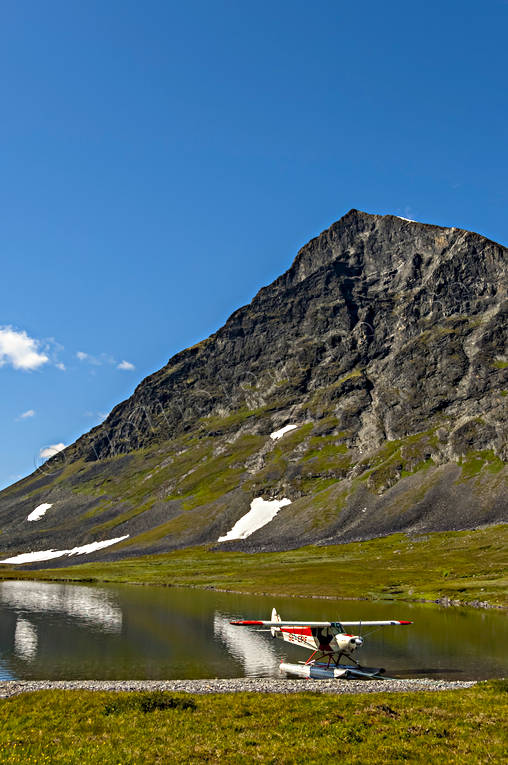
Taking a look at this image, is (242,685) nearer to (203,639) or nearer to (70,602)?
(203,639)

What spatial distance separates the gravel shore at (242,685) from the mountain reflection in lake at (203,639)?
433 centimetres

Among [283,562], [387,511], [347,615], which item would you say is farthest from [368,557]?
[347,615]

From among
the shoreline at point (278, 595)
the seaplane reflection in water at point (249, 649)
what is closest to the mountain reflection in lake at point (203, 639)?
the seaplane reflection in water at point (249, 649)

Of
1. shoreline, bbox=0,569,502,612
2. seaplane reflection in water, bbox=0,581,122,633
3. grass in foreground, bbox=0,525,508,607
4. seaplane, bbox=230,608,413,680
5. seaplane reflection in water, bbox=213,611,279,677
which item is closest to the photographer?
seaplane, bbox=230,608,413,680

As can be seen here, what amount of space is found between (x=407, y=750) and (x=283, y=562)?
143 meters

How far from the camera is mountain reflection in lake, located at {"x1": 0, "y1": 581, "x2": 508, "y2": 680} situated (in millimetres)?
46094

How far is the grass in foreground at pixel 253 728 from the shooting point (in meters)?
19.5

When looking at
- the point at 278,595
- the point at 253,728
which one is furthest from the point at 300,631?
the point at 278,595

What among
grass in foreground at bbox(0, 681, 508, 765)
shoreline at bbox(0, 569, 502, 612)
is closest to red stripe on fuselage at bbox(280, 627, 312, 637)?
grass in foreground at bbox(0, 681, 508, 765)

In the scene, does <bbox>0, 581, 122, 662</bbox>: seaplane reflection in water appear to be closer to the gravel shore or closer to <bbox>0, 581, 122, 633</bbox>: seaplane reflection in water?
<bbox>0, 581, 122, 633</bbox>: seaplane reflection in water

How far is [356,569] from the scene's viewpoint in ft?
428

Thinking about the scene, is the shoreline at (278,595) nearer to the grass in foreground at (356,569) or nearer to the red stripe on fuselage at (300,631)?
the grass in foreground at (356,569)

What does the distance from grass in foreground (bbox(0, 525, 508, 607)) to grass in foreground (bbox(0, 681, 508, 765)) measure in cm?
6597

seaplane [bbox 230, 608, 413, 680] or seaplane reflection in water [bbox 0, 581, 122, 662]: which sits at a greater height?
seaplane [bbox 230, 608, 413, 680]
